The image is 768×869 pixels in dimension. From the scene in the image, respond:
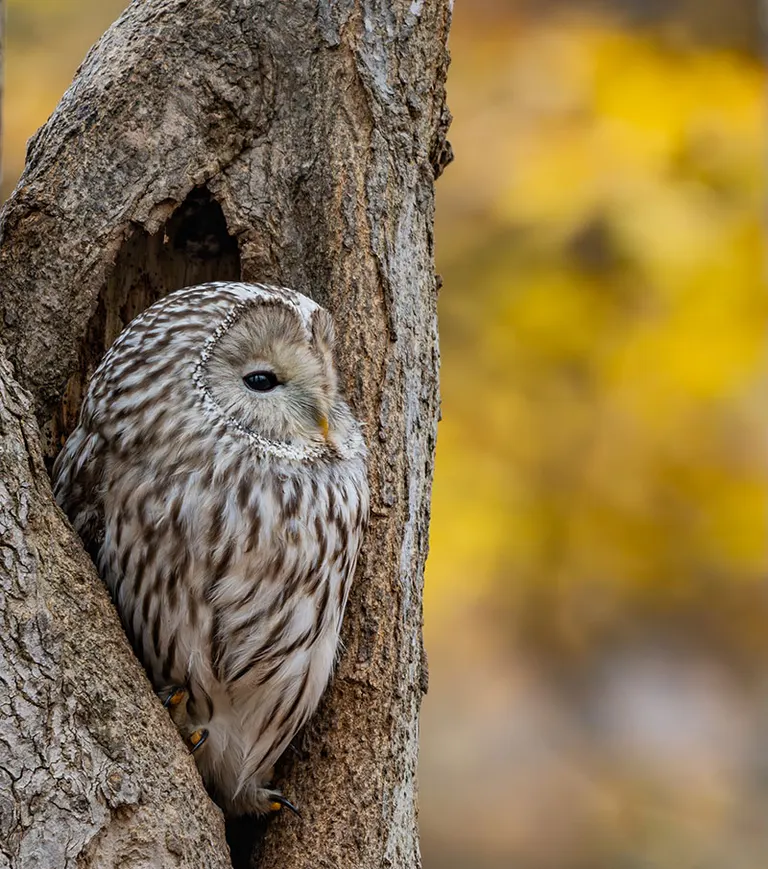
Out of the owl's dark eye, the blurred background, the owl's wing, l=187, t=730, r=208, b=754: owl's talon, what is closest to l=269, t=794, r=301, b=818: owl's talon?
l=187, t=730, r=208, b=754: owl's talon

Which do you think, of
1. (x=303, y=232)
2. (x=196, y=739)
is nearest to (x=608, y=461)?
(x=303, y=232)

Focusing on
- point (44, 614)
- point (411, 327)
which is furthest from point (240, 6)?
point (44, 614)

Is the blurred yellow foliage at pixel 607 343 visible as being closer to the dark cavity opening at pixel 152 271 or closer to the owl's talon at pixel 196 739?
the dark cavity opening at pixel 152 271

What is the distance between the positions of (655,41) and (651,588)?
2.36 meters

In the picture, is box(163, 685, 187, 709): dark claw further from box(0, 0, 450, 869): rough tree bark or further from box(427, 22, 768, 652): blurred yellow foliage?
box(427, 22, 768, 652): blurred yellow foliage

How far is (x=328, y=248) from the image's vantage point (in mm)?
2244

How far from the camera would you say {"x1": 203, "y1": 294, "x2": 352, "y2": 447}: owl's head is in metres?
2.01

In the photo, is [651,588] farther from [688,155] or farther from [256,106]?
[256,106]

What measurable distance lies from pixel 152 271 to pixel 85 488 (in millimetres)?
568

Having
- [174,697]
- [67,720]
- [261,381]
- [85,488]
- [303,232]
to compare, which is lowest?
[67,720]

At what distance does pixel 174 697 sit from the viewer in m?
1.98

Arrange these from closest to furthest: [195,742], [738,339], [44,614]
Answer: [44,614] → [195,742] → [738,339]

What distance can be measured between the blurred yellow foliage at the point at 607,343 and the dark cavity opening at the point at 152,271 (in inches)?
108

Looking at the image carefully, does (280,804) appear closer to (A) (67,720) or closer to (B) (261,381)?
(A) (67,720)
